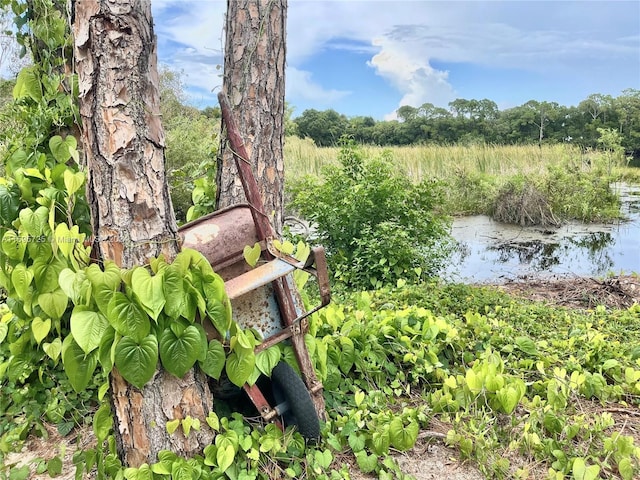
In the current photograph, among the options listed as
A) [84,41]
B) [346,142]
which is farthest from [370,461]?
[346,142]

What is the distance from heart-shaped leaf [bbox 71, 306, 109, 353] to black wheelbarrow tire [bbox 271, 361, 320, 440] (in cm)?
68

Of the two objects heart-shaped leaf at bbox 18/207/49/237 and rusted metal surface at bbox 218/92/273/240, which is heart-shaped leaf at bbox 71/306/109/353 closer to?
heart-shaped leaf at bbox 18/207/49/237

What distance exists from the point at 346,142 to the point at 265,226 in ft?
12.7

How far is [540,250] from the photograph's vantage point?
734 centimetres

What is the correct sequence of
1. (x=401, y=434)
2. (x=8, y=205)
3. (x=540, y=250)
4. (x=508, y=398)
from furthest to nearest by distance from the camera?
(x=540, y=250) < (x=508, y=398) < (x=401, y=434) < (x=8, y=205)

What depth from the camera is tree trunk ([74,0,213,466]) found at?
167cm

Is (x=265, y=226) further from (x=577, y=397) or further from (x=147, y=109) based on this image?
(x=577, y=397)

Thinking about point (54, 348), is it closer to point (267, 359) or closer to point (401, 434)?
point (267, 359)

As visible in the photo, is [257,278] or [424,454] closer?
[257,278]

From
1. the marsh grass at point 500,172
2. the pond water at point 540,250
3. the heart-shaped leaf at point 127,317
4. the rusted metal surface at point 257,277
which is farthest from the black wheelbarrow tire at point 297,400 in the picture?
the marsh grass at point 500,172

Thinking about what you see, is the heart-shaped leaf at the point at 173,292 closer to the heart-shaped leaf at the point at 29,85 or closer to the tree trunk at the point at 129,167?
the tree trunk at the point at 129,167

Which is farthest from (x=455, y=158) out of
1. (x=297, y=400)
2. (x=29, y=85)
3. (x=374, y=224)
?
(x=297, y=400)

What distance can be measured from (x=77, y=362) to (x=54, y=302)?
28cm

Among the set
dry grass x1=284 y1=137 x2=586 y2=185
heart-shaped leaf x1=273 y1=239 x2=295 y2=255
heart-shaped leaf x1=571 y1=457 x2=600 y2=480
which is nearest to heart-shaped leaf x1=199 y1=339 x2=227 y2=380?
heart-shaped leaf x1=273 y1=239 x2=295 y2=255
